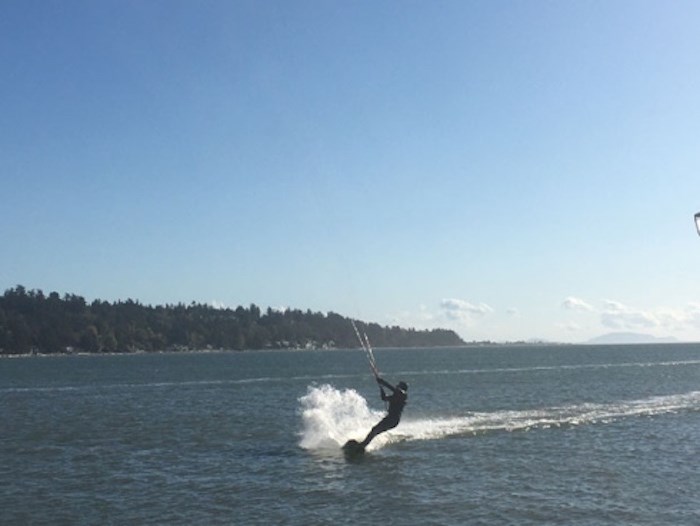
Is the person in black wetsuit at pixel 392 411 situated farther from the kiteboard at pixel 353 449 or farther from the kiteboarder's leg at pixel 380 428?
the kiteboard at pixel 353 449

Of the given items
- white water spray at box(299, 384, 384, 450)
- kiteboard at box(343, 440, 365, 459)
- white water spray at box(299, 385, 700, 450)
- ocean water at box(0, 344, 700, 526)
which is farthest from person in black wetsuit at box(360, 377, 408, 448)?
white water spray at box(299, 384, 384, 450)

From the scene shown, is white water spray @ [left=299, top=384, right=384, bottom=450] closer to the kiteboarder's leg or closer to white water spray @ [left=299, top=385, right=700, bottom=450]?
white water spray @ [left=299, top=385, right=700, bottom=450]

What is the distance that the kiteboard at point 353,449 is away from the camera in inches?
1201

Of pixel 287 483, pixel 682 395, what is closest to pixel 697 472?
pixel 287 483

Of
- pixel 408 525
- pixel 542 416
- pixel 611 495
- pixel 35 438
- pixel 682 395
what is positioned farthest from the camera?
pixel 682 395

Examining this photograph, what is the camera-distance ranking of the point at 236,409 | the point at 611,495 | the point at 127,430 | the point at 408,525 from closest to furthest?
A: the point at 408,525, the point at 611,495, the point at 127,430, the point at 236,409

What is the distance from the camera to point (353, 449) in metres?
30.9

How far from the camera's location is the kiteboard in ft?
100

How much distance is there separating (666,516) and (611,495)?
8.26 ft

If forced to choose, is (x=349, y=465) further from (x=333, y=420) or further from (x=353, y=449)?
(x=333, y=420)

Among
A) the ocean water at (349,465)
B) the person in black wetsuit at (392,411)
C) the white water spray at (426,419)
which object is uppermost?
the person in black wetsuit at (392,411)

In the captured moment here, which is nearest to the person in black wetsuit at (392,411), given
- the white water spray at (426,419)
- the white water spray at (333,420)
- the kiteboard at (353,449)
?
the kiteboard at (353,449)

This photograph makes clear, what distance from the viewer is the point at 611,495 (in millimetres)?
23109

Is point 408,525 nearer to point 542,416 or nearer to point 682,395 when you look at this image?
point 542,416
